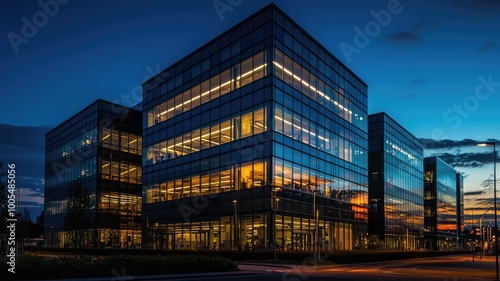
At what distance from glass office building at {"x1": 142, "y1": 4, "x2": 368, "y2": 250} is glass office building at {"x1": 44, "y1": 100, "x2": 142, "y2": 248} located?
44.2 feet

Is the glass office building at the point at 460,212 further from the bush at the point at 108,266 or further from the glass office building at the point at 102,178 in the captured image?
the bush at the point at 108,266

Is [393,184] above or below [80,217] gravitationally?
above

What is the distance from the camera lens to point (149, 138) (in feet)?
236

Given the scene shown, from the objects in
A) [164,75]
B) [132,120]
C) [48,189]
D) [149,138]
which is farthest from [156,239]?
[48,189]

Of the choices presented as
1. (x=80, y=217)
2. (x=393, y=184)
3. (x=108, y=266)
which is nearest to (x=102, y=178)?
(x=80, y=217)

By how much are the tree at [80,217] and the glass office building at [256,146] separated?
11.1 m

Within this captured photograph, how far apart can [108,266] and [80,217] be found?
4810 cm

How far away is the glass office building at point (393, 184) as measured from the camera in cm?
9325

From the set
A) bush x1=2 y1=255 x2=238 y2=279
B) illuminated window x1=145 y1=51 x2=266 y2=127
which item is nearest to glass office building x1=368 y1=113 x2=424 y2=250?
illuminated window x1=145 y1=51 x2=266 y2=127

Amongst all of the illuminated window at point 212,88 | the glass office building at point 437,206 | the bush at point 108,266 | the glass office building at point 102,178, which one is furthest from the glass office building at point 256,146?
the glass office building at point 437,206

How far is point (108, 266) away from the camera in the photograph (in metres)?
28.5

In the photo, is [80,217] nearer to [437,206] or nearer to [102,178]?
[102,178]

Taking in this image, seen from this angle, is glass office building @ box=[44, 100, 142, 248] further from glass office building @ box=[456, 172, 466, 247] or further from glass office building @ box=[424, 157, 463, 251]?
glass office building @ box=[456, 172, 466, 247]

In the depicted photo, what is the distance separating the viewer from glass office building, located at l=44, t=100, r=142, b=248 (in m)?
80.5
